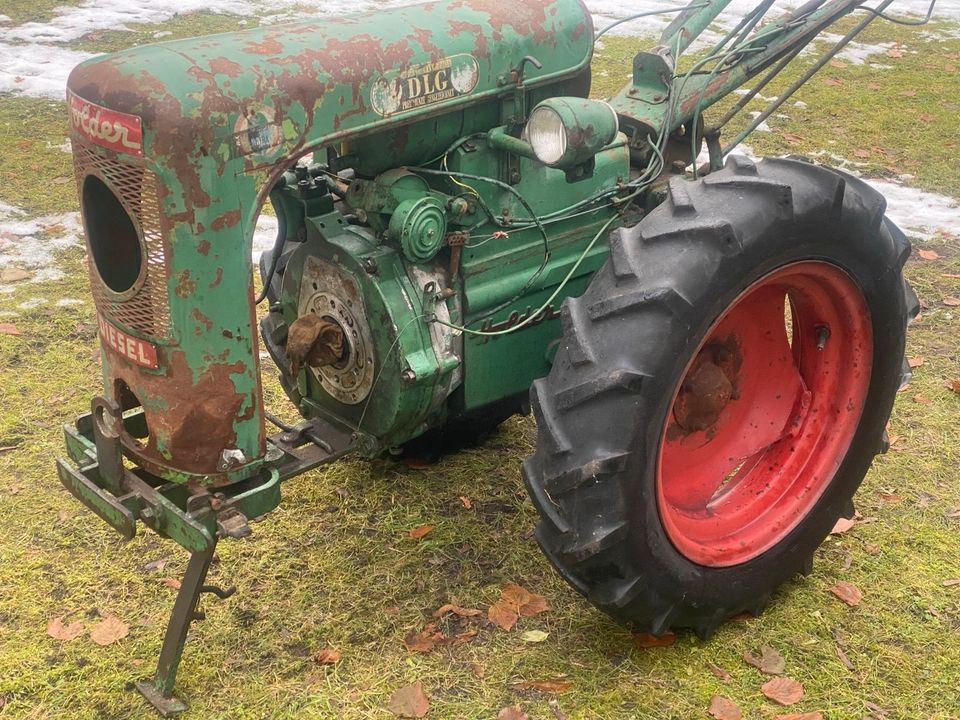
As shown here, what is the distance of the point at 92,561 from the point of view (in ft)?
11.5

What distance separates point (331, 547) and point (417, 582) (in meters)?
0.35

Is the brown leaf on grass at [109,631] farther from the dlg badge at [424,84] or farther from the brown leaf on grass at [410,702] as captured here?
the dlg badge at [424,84]

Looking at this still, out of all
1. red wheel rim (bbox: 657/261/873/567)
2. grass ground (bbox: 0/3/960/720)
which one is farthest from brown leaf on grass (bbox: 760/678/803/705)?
red wheel rim (bbox: 657/261/873/567)

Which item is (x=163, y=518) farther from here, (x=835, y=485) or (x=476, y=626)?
(x=835, y=485)

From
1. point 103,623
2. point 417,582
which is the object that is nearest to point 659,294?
point 417,582

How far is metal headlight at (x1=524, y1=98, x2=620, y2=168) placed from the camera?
2.88 m

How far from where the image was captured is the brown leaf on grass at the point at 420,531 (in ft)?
11.9

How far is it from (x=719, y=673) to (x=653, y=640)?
0.21 metres

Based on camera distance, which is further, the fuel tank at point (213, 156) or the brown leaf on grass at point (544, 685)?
the brown leaf on grass at point (544, 685)

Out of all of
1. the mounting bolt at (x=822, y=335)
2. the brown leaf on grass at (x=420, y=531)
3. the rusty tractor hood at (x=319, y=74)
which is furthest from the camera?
the brown leaf on grass at (x=420, y=531)

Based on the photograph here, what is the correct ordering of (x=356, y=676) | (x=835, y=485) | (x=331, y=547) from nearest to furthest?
(x=356, y=676) < (x=835, y=485) < (x=331, y=547)

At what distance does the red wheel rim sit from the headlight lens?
2.53 feet

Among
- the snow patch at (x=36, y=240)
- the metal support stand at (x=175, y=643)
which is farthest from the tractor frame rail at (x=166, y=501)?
the snow patch at (x=36, y=240)

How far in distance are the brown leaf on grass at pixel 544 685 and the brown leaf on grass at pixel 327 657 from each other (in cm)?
51
